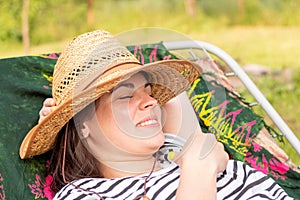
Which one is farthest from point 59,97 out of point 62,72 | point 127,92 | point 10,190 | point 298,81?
point 298,81

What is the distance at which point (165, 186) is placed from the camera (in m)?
1.81

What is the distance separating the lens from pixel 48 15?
662 cm

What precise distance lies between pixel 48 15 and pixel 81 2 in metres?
0.72

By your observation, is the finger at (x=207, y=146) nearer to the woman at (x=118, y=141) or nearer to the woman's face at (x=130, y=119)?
the woman at (x=118, y=141)

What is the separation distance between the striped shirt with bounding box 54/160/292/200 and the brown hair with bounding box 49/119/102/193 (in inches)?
2.5

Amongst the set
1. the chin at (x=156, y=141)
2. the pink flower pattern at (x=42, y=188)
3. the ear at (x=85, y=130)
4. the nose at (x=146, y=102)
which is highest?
the nose at (x=146, y=102)

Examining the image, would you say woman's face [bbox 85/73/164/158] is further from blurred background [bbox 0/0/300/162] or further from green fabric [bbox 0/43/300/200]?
blurred background [bbox 0/0/300/162]

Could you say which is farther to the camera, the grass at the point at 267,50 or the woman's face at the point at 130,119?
the grass at the point at 267,50

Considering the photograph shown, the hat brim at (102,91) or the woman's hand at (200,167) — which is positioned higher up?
the hat brim at (102,91)

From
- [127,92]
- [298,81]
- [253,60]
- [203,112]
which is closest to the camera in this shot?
[127,92]

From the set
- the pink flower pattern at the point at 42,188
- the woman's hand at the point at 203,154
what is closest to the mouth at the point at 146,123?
the woman's hand at the point at 203,154

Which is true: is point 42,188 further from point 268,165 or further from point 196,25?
point 196,25

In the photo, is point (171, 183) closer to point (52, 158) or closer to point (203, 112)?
point (52, 158)

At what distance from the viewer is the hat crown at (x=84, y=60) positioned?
1.77 m
